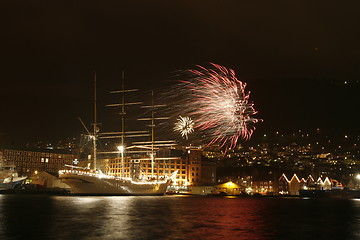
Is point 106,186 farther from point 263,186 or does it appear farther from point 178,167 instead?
point 263,186

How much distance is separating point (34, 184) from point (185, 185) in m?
47.4

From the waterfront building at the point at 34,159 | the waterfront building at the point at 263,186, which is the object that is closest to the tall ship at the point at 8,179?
the waterfront building at the point at 34,159

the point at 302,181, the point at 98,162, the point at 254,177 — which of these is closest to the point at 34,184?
the point at 98,162

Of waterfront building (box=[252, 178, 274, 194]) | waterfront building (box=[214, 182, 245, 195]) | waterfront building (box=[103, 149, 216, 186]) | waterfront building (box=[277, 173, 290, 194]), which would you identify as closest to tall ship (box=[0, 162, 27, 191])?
waterfront building (box=[103, 149, 216, 186])

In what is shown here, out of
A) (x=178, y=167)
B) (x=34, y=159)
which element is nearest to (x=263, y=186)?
(x=178, y=167)

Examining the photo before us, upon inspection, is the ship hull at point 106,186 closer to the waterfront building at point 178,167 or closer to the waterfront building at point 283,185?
the waterfront building at point 178,167

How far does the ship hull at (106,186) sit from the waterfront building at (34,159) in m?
55.8

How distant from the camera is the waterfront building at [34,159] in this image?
144500 millimetres

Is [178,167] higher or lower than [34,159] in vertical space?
lower

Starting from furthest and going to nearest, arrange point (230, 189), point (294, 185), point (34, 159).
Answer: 1. point (34, 159)
2. point (294, 185)
3. point (230, 189)

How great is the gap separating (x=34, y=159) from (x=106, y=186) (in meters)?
78.0

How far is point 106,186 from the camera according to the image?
84688mm

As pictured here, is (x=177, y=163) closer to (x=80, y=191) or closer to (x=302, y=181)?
(x=302, y=181)

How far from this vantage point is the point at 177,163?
138 meters
